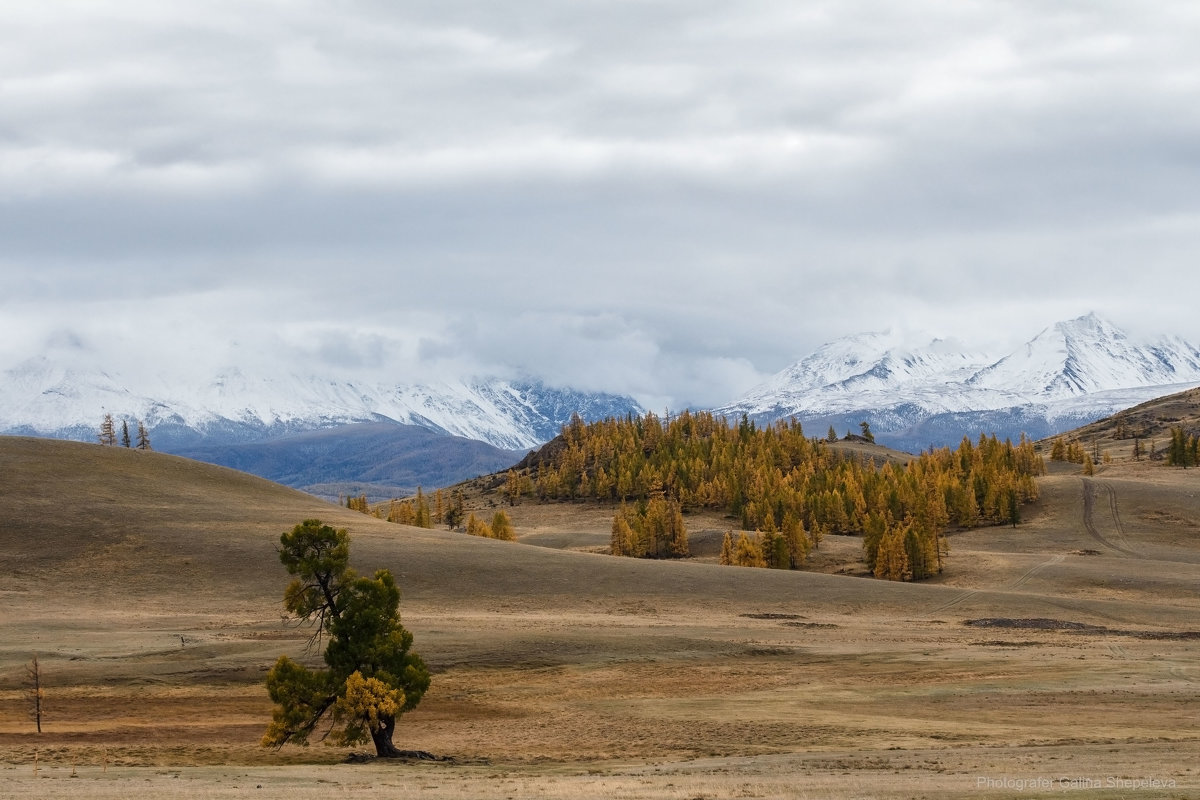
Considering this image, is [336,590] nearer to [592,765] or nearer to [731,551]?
[592,765]

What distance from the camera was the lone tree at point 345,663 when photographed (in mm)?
50219

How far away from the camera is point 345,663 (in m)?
51.4

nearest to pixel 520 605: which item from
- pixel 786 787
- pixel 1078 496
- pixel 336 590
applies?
pixel 336 590

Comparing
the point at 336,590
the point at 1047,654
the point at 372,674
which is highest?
the point at 336,590

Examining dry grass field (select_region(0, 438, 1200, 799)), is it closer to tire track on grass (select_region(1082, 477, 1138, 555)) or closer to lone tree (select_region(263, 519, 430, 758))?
lone tree (select_region(263, 519, 430, 758))

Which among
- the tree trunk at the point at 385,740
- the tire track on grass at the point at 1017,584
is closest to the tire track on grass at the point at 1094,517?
the tire track on grass at the point at 1017,584

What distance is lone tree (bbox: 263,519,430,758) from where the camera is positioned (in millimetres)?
50219

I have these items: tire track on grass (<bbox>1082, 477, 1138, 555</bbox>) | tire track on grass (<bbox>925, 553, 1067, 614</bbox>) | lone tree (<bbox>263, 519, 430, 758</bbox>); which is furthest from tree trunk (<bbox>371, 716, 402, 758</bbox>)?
tire track on grass (<bbox>1082, 477, 1138, 555</bbox>)

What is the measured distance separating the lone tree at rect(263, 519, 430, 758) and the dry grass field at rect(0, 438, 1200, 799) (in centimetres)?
185

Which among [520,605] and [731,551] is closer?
[520,605]

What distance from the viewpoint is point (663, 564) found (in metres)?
122

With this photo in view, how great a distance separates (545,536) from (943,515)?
6107cm

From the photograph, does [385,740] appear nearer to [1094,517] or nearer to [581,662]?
[581,662]

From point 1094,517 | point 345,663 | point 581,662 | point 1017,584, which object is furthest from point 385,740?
point 1094,517
